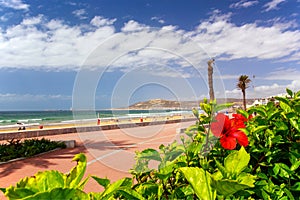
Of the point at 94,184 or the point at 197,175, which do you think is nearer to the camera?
the point at 197,175

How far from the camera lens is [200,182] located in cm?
64

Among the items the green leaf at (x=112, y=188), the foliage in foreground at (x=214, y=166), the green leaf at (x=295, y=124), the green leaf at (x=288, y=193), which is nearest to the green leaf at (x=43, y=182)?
the foliage in foreground at (x=214, y=166)

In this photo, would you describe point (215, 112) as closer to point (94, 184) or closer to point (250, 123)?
point (250, 123)

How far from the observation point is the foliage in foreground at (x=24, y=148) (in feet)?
26.2

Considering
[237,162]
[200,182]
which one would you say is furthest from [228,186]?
[237,162]

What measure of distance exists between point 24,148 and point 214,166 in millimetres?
8732

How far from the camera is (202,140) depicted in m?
1.18

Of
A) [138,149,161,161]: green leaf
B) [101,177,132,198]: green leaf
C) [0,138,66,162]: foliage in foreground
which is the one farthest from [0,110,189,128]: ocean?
[0,138,66,162]: foliage in foreground

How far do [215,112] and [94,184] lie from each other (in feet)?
13.9

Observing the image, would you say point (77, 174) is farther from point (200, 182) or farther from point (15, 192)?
point (200, 182)

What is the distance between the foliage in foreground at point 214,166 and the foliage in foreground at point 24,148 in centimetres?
785

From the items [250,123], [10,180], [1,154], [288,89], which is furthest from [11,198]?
[1,154]

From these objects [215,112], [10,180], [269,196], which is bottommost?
[10,180]

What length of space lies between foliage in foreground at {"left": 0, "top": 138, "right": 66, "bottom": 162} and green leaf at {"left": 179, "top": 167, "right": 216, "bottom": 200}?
8239mm
